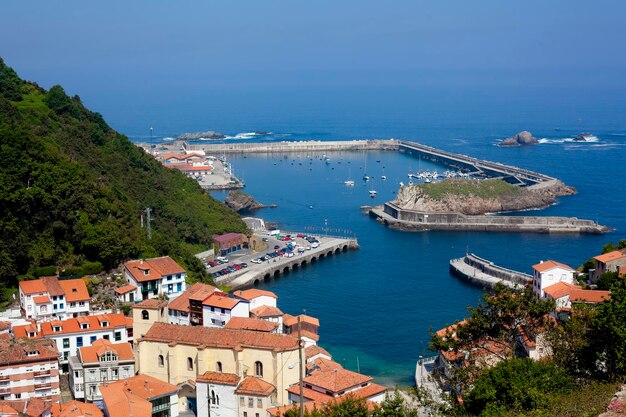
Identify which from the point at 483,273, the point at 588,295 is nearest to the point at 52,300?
the point at 588,295

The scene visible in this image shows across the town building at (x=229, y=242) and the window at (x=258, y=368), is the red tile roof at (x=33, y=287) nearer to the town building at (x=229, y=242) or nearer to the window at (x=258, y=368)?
the window at (x=258, y=368)

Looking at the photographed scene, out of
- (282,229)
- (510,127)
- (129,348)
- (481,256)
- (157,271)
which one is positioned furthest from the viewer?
(510,127)

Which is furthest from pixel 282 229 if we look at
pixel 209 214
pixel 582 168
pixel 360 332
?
pixel 582 168

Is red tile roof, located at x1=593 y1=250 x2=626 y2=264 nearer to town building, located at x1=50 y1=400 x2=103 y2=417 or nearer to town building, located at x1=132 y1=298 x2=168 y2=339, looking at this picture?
town building, located at x1=132 y1=298 x2=168 y2=339

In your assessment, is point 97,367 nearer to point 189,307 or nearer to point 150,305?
point 150,305

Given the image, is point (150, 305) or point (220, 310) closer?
point (150, 305)

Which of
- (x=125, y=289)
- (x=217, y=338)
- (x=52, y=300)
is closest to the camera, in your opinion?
(x=217, y=338)

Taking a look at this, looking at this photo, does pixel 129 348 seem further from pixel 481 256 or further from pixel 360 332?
pixel 481 256
